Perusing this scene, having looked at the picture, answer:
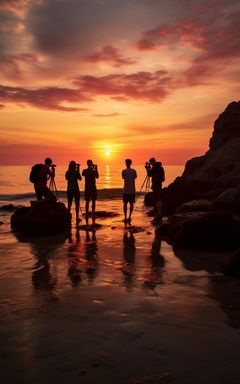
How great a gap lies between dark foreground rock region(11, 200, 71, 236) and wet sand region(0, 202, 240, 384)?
3702mm

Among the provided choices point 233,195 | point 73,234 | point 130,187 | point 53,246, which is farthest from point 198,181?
point 53,246

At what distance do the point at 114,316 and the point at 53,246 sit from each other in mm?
5727

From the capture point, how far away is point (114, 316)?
518 centimetres

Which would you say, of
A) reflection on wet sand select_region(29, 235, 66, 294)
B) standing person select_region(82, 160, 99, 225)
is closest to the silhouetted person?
standing person select_region(82, 160, 99, 225)

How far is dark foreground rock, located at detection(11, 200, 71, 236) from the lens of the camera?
1281 cm

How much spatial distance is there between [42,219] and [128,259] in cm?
528

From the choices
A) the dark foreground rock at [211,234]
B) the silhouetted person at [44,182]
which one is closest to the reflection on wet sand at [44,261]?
the silhouetted person at [44,182]

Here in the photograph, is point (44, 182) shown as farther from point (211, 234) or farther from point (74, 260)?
point (211, 234)

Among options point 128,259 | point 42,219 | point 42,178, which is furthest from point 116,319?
point 42,178

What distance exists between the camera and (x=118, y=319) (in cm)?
507

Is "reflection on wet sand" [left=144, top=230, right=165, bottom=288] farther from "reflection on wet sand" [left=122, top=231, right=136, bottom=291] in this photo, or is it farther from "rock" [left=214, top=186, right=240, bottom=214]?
"rock" [left=214, top=186, right=240, bottom=214]

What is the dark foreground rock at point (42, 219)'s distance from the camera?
12812mm

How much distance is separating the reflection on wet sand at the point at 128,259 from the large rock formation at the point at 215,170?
6.59 m

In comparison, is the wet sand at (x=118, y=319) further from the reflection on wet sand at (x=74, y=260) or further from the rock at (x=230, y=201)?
the rock at (x=230, y=201)
